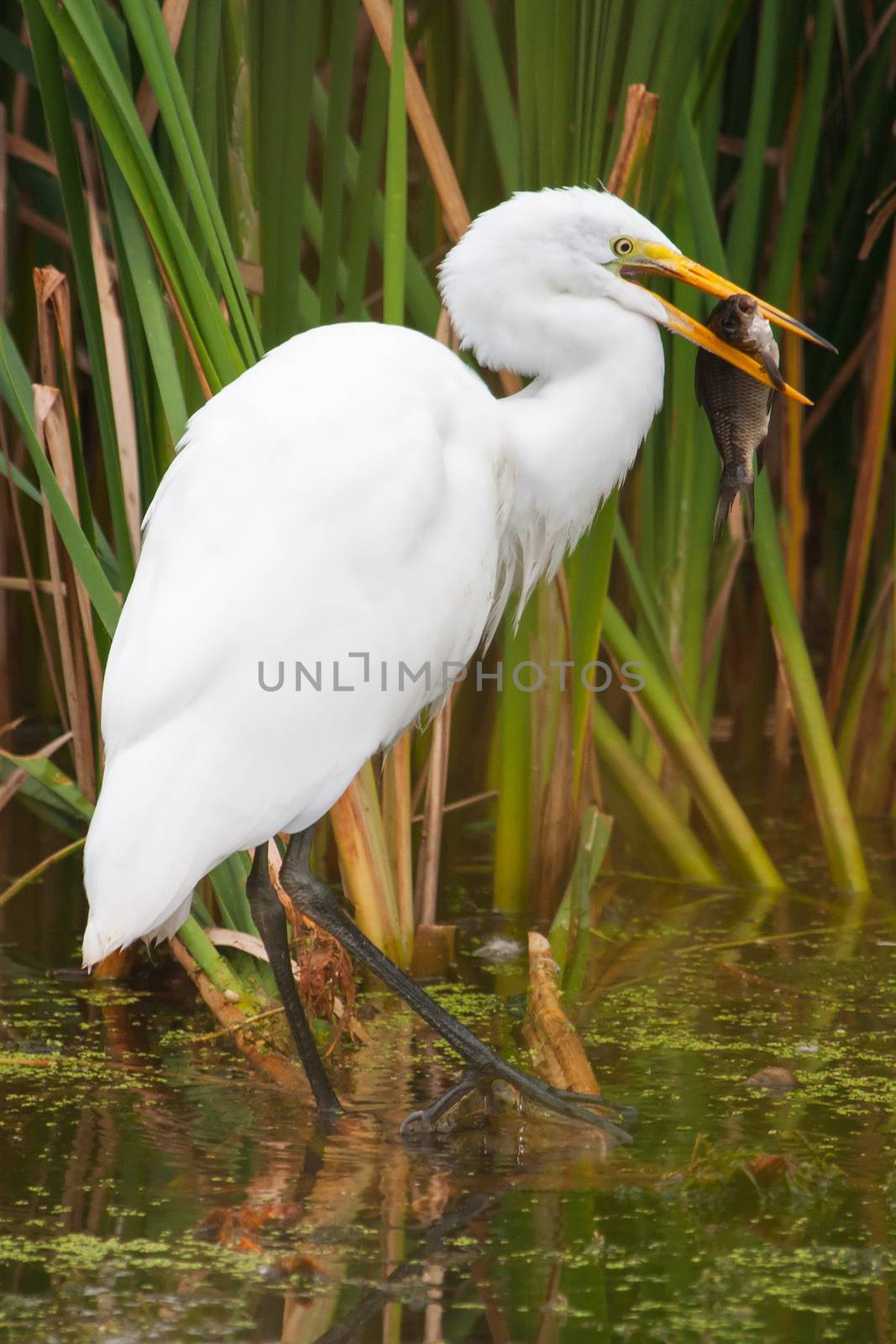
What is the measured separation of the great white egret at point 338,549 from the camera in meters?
2.41

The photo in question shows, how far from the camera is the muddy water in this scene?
1846mm

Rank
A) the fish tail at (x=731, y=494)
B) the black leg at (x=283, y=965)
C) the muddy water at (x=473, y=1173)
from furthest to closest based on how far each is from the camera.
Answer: the fish tail at (x=731, y=494)
the black leg at (x=283, y=965)
the muddy water at (x=473, y=1173)

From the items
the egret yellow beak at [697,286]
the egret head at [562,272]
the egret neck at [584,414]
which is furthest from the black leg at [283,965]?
the egret yellow beak at [697,286]

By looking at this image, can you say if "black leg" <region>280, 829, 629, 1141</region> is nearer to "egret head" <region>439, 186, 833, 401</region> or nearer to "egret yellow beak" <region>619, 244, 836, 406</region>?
"egret head" <region>439, 186, 833, 401</region>

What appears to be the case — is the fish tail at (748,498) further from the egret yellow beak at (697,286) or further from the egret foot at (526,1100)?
the egret foot at (526,1100)

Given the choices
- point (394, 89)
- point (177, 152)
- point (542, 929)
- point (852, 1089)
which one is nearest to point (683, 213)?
point (394, 89)

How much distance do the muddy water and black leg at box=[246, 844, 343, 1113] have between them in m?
0.06

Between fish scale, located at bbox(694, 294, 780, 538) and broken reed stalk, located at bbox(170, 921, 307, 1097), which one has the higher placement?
fish scale, located at bbox(694, 294, 780, 538)

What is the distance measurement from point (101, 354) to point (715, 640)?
5.45 ft

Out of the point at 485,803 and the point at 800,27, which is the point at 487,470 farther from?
the point at 485,803

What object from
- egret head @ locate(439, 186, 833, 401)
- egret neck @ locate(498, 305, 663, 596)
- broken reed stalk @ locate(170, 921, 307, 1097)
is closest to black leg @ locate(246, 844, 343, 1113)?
broken reed stalk @ locate(170, 921, 307, 1097)

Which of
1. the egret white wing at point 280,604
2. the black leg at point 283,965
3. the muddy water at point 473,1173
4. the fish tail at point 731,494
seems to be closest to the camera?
the muddy water at point 473,1173

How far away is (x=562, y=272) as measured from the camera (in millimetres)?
2705

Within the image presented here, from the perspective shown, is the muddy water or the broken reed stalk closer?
the muddy water
